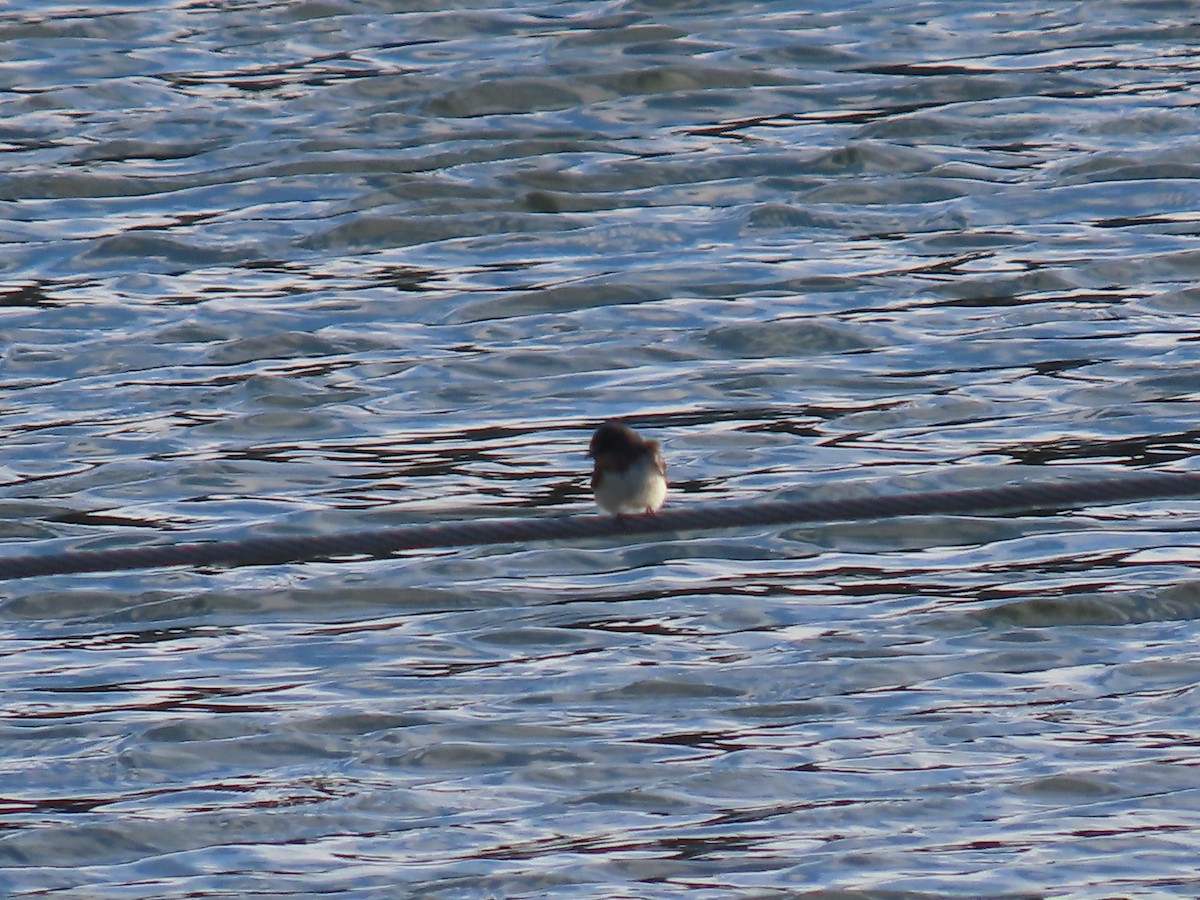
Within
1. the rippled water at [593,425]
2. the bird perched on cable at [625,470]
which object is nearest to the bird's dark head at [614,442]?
the bird perched on cable at [625,470]

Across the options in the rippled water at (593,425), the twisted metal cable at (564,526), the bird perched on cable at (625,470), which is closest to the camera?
the twisted metal cable at (564,526)

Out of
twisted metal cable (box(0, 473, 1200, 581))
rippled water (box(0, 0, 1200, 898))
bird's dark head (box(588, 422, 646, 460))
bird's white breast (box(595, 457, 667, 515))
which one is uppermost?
twisted metal cable (box(0, 473, 1200, 581))

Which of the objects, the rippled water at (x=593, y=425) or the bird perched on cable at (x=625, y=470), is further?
the rippled water at (x=593, y=425)

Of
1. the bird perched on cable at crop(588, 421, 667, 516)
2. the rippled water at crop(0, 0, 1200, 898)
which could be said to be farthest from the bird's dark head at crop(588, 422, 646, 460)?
the rippled water at crop(0, 0, 1200, 898)

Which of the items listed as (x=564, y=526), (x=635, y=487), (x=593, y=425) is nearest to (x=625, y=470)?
(x=635, y=487)

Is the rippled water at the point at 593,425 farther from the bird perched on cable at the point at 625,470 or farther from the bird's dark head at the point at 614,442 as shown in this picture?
the bird's dark head at the point at 614,442

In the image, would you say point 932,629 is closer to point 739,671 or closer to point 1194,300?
point 739,671

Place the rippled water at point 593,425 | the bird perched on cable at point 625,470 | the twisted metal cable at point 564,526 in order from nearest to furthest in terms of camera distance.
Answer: the twisted metal cable at point 564,526 < the bird perched on cable at point 625,470 < the rippled water at point 593,425

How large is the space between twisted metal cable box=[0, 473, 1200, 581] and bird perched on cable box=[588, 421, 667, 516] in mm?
3501

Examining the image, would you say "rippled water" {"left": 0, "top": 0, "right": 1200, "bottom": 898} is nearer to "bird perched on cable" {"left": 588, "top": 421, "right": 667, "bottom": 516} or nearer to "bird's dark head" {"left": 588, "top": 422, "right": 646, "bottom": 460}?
"bird perched on cable" {"left": 588, "top": 421, "right": 667, "bottom": 516}

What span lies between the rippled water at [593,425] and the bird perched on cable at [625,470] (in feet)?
3.79

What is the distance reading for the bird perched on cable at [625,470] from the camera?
32.9 feet

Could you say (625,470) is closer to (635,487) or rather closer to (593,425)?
(635,487)

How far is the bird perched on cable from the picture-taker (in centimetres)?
1003
